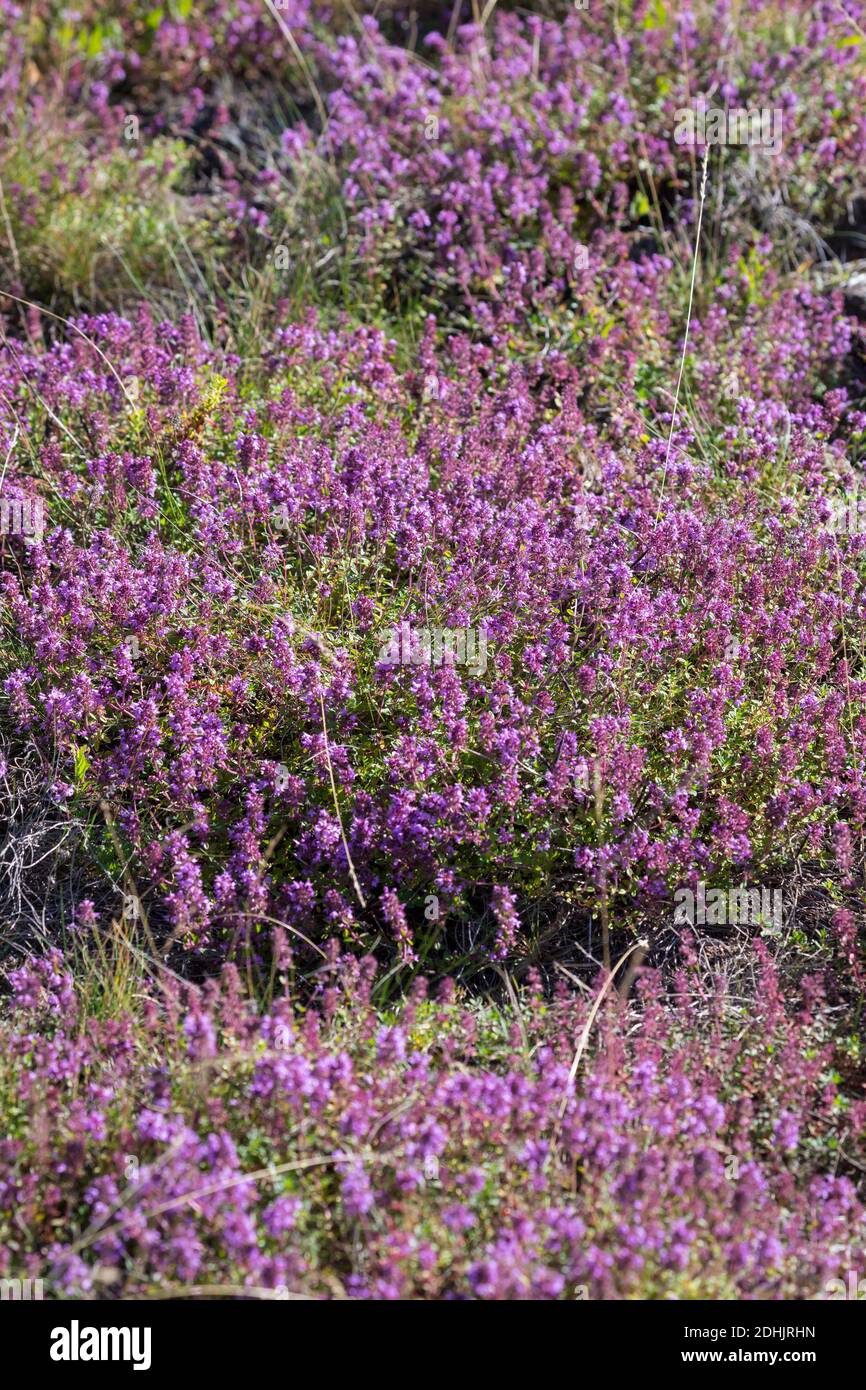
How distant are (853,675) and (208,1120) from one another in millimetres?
2492

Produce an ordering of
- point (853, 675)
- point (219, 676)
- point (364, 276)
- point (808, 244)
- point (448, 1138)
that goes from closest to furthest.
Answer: point (448, 1138)
point (219, 676)
point (853, 675)
point (364, 276)
point (808, 244)

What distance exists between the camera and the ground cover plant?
2877mm

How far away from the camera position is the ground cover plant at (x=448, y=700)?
9.44 feet

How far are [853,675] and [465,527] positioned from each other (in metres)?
1.34

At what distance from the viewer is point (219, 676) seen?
396 cm

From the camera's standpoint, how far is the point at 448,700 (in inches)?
144
